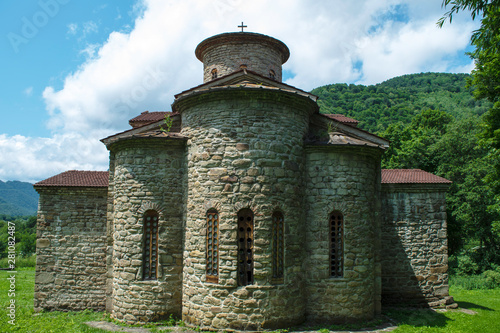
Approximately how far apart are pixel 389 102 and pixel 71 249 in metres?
59.9

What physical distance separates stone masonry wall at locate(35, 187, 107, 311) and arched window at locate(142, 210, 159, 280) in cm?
248

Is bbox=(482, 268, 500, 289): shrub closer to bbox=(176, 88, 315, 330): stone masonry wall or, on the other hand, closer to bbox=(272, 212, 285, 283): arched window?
bbox=(176, 88, 315, 330): stone masonry wall

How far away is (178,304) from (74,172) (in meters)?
6.32

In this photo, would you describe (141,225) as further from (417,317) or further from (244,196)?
(417,317)

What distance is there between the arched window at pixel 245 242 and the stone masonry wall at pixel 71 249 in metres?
5.17

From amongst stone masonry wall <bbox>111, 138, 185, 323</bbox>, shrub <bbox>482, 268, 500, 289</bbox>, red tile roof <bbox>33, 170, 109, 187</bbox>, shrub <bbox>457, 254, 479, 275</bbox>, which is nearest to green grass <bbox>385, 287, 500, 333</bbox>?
shrub <bbox>482, 268, 500, 289</bbox>

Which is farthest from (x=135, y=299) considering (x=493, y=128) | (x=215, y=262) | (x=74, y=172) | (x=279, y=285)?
(x=493, y=128)

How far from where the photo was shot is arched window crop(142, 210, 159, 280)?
31.1ft

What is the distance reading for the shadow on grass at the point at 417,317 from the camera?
9875 mm

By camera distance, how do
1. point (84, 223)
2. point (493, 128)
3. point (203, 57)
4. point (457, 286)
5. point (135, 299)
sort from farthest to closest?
1. point (457, 286)
2. point (203, 57)
3. point (493, 128)
4. point (84, 223)
5. point (135, 299)

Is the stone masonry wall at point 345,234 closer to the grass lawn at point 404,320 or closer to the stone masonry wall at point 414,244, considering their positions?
the grass lawn at point 404,320

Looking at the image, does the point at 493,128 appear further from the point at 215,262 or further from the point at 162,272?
the point at 162,272

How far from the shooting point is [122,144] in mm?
9906

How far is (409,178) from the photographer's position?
12.7m
